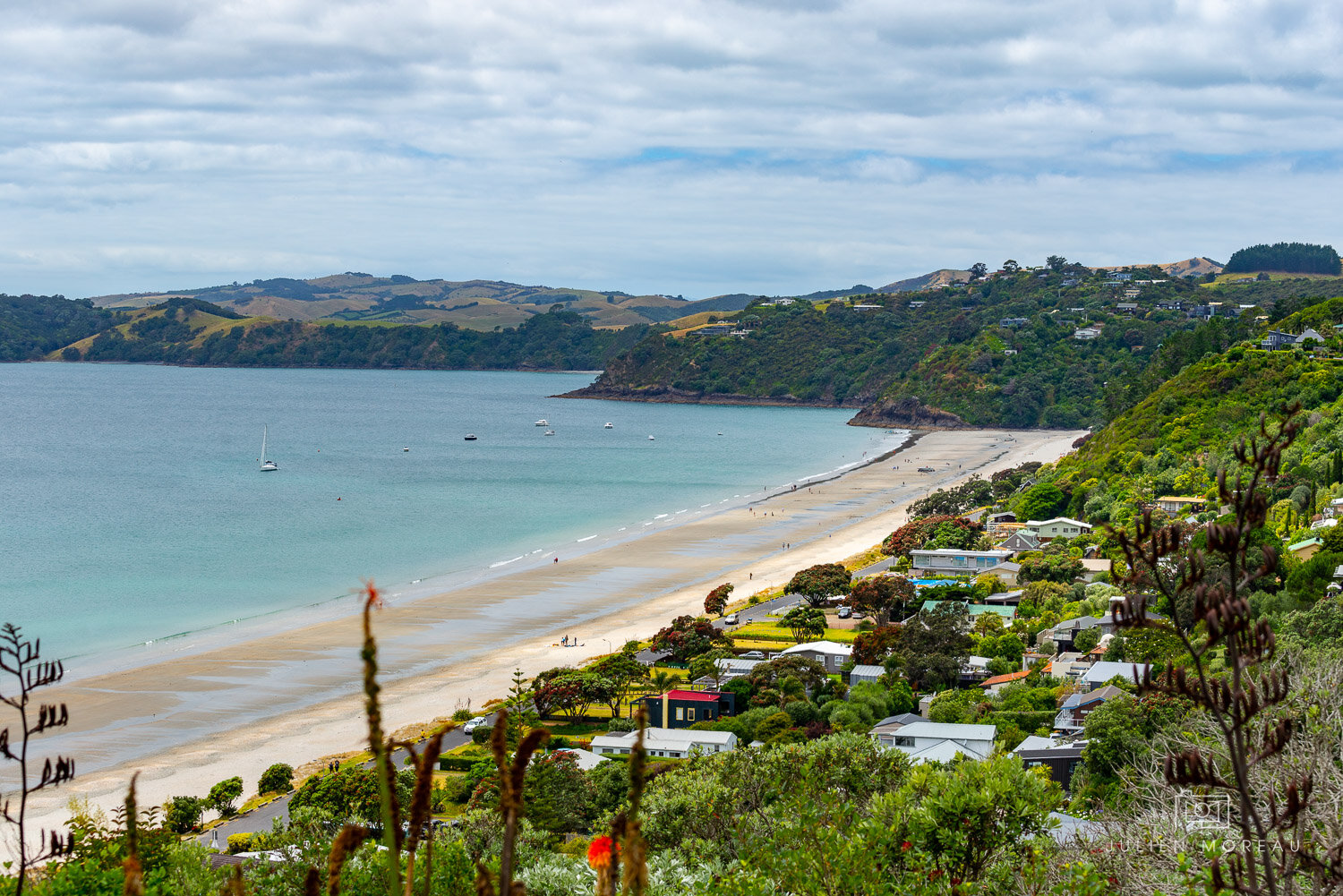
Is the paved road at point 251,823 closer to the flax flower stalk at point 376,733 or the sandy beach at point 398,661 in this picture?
the sandy beach at point 398,661

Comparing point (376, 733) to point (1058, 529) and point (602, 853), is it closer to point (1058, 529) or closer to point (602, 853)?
point (602, 853)

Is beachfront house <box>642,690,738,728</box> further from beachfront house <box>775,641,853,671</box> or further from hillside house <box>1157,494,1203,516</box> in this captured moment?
hillside house <box>1157,494,1203,516</box>

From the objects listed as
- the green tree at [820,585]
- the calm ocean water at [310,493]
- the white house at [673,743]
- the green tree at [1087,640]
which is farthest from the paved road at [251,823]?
the green tree at [820,585]

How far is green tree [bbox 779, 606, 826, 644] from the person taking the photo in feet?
135

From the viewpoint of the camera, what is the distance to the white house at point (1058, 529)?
54.8 metres

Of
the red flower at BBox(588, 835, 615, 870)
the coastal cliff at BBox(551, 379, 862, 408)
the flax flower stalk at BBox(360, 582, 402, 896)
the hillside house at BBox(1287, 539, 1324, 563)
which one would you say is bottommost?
the hillside house at BBox(1287, 539, 1324, 563)

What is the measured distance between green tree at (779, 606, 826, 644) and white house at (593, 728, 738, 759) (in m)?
11.2

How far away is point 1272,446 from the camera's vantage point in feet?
17.0

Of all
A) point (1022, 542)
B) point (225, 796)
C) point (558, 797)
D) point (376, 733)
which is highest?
point (376, 733)

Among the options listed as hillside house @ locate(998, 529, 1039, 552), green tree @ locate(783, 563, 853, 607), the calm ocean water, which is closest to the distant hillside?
the calm ocean water

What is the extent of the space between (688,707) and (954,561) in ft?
73.2

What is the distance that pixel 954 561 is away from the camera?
51.2m

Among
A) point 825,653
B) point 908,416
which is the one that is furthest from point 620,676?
point 908,416

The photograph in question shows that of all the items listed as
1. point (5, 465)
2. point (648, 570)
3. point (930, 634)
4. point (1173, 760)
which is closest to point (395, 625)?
point (648, 570)
